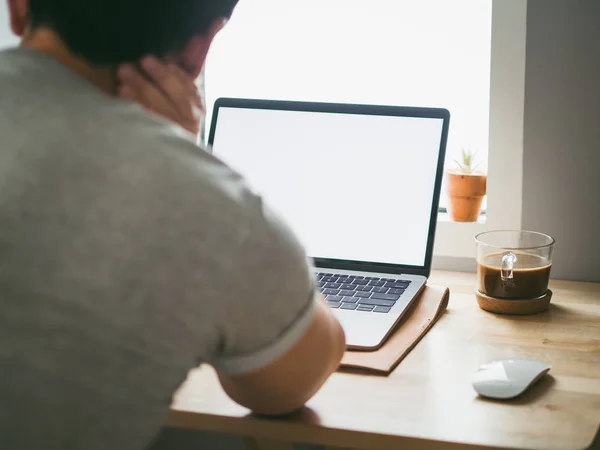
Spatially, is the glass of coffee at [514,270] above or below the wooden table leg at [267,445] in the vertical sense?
above

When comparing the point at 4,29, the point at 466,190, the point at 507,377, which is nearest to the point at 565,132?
the point at 466,190

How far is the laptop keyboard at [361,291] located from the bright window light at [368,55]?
1.28 ft

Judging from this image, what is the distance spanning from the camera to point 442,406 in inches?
33.9

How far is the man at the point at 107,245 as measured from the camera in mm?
579

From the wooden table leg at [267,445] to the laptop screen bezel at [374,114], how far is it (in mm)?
411

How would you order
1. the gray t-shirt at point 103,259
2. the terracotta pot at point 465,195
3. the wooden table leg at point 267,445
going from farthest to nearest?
the terracotta pot at point 465,195
the wooden table leg at point 267,445
the gray t-shirt at point 103,259

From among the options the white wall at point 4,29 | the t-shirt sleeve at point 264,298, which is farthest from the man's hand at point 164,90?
the white wall at point 4,29

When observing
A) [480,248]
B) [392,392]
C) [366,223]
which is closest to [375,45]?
[366,223]

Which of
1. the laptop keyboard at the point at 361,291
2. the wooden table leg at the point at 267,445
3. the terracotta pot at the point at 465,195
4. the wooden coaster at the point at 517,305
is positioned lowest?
the wooden table leg at the point at 267,445

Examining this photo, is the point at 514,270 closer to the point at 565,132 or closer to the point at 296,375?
the point at 565,132

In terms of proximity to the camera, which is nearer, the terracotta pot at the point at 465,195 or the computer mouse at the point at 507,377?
the computer mouse at the point at 507,377

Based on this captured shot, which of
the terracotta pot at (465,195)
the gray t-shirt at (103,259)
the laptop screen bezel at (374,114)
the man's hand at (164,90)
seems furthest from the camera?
the terracotta pot at (465,195)

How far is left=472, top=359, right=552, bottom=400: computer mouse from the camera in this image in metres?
0.87

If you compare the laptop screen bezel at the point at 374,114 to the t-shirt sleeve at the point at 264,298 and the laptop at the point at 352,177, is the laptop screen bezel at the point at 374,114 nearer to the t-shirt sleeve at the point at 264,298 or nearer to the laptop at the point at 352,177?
the laptop at the point at 352,177
